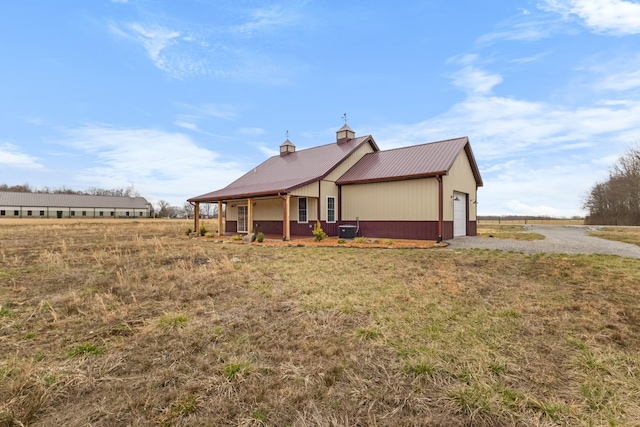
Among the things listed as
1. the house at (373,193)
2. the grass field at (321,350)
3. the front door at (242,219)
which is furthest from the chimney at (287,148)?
the grass field at (321,350)

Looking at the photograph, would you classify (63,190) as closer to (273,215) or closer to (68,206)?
(68,206)

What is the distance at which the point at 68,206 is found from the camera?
6600 centimetres

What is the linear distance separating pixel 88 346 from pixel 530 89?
56.3 ft

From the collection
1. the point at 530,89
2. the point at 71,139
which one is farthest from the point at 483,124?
the point at 71,139

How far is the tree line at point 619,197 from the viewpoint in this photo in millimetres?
36938

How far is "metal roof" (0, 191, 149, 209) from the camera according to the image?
62.2 meters

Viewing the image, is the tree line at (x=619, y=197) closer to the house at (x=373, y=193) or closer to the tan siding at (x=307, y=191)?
the house at (x=373, y=193)

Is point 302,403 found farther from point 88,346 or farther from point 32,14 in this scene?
point 32,14

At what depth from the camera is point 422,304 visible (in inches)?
205

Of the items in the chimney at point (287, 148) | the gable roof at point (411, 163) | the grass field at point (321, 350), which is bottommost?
→ the grass field at point (321, 350)

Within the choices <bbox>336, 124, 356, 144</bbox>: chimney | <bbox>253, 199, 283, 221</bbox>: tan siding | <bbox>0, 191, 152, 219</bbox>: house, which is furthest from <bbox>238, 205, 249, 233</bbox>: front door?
<bbox>0, 191, 152, 219</bbox>: house

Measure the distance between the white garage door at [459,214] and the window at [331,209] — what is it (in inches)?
259

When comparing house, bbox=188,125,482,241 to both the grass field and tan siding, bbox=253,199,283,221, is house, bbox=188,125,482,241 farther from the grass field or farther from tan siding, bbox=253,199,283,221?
the grass field

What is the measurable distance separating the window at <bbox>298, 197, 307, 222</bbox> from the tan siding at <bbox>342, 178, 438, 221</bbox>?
2.26m
